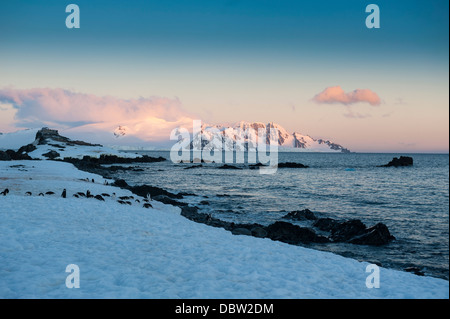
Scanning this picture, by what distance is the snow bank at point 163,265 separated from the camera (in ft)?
28.3

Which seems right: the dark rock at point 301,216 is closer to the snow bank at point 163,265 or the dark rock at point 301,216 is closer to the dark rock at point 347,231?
the dark rock at point 347,231

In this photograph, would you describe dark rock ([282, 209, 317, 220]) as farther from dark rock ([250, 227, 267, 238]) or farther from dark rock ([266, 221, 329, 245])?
dark rock ([250, 227, 267, 238])

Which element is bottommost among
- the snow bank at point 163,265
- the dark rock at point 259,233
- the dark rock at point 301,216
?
the dark rock at point 301,216

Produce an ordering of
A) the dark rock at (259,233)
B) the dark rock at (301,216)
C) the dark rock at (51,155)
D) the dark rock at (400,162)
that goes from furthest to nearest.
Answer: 1. the dark rock at (400,162)
2. the dark rock at (51,155)
3. the dark rock at (301,216)
4. the dark rock at (259,233)

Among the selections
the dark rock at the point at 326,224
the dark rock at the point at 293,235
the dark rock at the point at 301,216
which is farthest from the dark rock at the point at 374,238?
the dark rock at the point at 301,216

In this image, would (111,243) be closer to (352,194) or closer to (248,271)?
(248,271)

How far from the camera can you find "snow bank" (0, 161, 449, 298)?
8617 mm

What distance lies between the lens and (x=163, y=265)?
10.4m

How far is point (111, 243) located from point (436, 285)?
477 inches

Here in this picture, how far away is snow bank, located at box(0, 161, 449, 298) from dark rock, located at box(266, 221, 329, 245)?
6.40 m

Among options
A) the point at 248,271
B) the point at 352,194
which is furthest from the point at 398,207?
the point at 248,271

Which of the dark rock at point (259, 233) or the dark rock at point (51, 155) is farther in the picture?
the dark rock at point (51, 155)

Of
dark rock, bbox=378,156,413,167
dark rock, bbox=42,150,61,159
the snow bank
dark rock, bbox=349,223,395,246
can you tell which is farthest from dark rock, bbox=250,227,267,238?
dark rock, bbox=378,156,413,167

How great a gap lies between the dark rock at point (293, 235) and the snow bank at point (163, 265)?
6.40 meters
